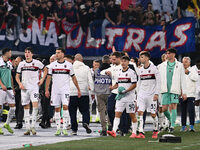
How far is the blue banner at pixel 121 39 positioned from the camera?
28.9m

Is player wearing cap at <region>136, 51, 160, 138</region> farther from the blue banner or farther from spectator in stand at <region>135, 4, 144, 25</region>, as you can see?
spectator in stand at <region>135, 4, 144, 25</region>

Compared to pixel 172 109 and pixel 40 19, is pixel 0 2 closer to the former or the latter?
pixel 40 19

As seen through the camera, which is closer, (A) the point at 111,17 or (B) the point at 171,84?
(B) the point at 171,84

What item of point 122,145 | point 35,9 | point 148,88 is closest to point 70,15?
point 35,9

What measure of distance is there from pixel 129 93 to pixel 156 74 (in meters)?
0.91

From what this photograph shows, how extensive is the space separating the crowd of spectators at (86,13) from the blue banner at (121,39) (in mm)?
271

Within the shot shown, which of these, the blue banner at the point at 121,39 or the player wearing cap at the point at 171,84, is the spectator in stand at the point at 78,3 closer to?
the blue banner at the point at 121,39

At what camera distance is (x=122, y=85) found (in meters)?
14.0

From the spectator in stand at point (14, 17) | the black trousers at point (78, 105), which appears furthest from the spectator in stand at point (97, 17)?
the black trousers at point (78, 105)

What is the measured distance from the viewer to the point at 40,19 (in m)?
29.8

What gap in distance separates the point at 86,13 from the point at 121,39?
7.73ft

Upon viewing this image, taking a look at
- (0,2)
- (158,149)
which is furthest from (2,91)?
(0,2)

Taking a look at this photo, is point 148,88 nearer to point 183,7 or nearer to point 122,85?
point 122,85

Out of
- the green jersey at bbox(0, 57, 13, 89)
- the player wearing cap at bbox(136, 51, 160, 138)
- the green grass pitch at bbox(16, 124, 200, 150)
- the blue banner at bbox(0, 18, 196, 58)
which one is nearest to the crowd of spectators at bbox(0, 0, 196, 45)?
the blue banner at bbox(0, 18, 196, 58)
